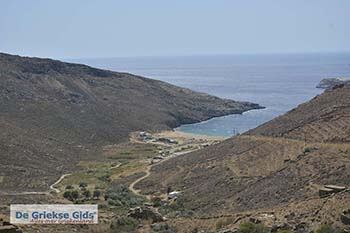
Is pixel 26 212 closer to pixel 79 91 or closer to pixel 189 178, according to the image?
pixel 189 178

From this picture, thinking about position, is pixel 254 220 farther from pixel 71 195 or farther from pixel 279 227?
pixel 71 195

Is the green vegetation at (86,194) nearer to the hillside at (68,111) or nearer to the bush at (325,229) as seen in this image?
the hillside at (68,111)

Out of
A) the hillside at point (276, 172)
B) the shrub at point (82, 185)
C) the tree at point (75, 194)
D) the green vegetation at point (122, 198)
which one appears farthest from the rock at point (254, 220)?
the shrub at point (82, 185)

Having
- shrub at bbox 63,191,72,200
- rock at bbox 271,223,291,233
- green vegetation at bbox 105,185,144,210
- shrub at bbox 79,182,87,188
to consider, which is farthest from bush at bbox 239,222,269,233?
shrub at bbox 79,182,87,188

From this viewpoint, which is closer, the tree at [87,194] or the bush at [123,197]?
the bush at [123,197]

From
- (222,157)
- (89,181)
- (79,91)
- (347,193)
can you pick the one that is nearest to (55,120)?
(79,91)

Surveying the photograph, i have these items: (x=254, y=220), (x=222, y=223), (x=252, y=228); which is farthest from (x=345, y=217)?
(x=222, y=223)
